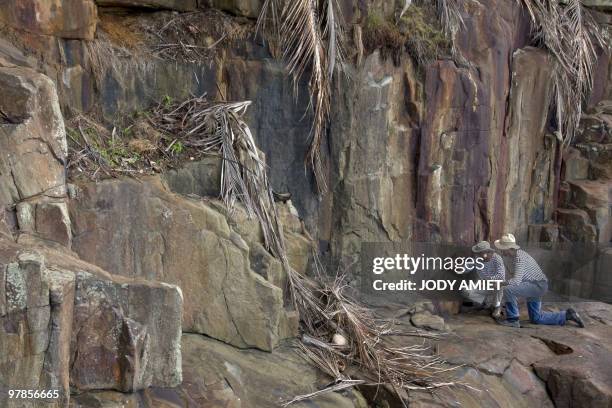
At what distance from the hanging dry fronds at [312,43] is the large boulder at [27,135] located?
256cm

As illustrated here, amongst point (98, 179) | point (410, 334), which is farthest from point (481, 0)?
point (98, 179)

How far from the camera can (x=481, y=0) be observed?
25.2 feet

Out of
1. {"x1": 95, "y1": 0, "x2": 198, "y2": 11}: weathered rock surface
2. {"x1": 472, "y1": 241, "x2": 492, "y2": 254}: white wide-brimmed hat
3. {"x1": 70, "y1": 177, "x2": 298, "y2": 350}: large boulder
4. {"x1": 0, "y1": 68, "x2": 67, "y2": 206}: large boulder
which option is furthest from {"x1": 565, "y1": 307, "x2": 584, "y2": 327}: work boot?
{"x1": 0, "y1": 68, "x2": 67, "y2": 206}: large boulder

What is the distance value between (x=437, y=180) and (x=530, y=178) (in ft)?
6.77

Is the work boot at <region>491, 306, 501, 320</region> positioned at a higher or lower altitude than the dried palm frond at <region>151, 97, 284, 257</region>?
lower

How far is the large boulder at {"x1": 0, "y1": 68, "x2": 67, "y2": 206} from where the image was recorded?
14.7ft

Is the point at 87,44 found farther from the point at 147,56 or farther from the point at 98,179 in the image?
the point at 98,179

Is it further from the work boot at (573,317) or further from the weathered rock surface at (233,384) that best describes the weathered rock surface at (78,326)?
the work boot at (573,317)

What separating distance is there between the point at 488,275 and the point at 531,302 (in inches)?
20.2

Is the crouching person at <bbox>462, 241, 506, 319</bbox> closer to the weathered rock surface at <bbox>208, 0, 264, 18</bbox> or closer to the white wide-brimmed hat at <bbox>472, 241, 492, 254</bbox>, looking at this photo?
the white wide-brimmed hat at <bbox>472, 241, 492, 254</bbox>

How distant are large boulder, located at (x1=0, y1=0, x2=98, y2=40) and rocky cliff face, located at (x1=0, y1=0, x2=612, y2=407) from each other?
1cm

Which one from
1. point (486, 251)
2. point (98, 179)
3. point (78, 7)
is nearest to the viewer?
point (98, 179)

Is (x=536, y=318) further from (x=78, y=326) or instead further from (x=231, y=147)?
(x=78, y=326)

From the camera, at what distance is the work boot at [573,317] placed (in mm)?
7223
